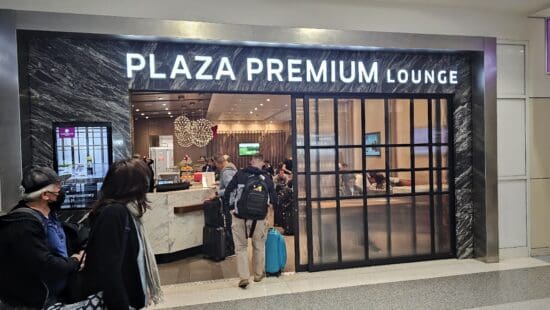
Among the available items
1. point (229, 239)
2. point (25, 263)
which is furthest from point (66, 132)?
point (229, 239)

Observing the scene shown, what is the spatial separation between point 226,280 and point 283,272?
2.42ft

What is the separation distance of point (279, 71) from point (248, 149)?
11.8m

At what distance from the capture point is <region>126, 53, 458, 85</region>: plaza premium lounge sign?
4098mm

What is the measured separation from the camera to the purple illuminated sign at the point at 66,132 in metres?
3.84

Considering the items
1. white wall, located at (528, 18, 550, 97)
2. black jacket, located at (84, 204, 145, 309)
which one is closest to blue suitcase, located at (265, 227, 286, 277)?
black jacket, located at (84, 204, 145, 309)

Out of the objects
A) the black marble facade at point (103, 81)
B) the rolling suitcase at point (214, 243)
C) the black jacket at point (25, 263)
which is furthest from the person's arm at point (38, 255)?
the rolling suitcase at point (214, 243)

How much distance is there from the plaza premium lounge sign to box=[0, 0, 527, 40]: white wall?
1.42 feet

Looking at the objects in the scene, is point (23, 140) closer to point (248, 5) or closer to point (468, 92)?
point (248, 5)

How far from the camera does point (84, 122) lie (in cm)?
390

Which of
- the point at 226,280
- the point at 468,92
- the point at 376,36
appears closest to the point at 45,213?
the point at 226,280

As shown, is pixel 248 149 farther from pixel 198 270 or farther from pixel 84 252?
pixel 84 252

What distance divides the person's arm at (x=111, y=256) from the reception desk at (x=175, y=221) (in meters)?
3.27

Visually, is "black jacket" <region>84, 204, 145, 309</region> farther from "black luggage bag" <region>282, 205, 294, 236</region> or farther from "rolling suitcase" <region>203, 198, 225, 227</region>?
"black luggage bag" <region>282, 205, 294, 236</region>

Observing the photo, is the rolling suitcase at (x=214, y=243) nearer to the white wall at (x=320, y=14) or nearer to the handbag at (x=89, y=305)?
the white wall at (x=320, y=14)
